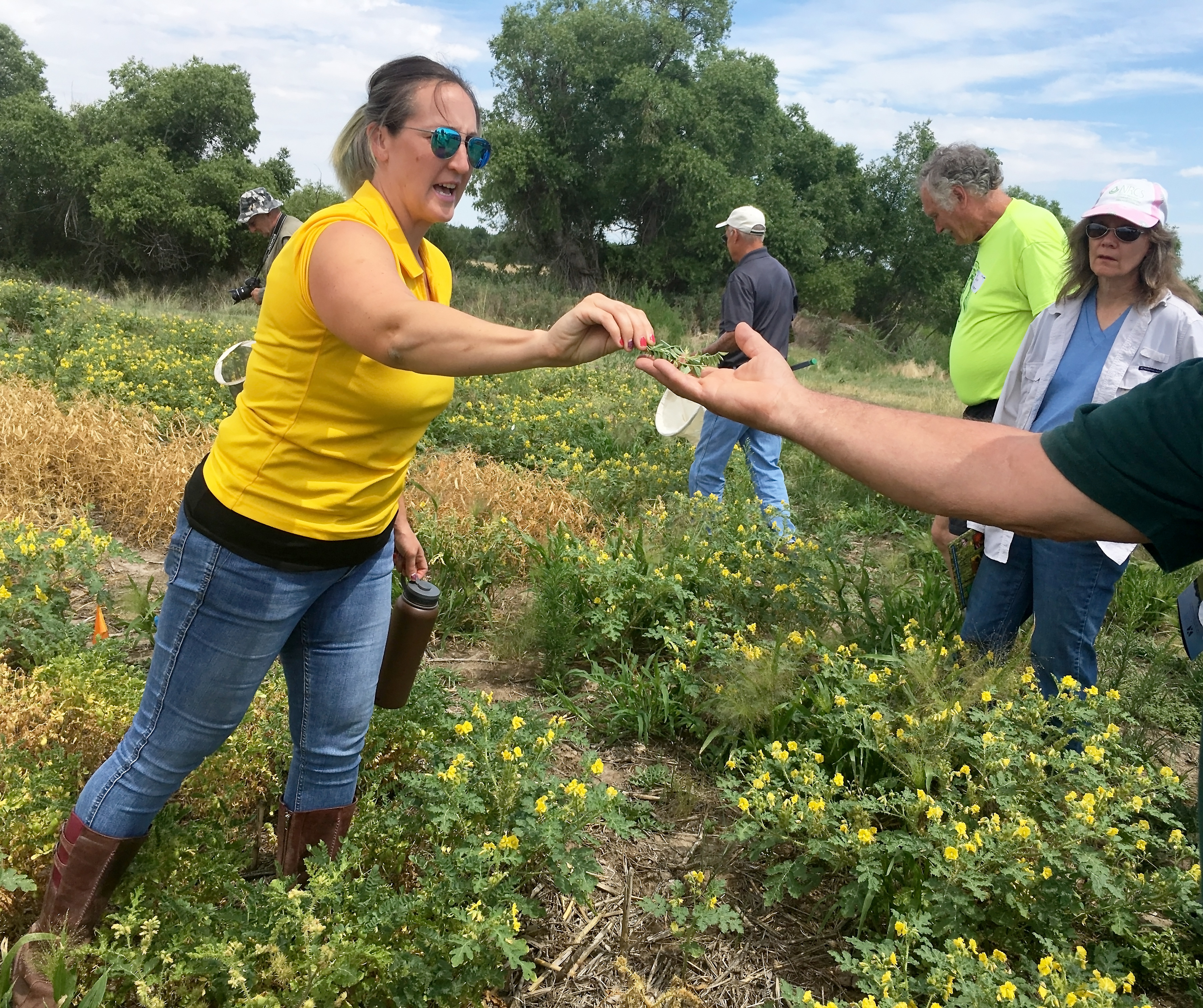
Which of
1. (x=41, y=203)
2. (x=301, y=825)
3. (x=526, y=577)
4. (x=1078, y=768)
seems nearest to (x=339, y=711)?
(x=301, y=825)

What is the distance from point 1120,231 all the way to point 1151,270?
17cm

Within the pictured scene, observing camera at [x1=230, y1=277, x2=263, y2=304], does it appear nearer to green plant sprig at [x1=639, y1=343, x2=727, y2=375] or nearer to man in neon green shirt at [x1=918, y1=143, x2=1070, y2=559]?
man in neon green shirt at [x1=918, y1=143, x2=1070, y2=559]

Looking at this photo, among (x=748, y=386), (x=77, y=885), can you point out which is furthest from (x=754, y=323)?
(x=77, y=885)

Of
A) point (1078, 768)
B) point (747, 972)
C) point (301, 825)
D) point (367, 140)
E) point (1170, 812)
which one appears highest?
point (367, 140)

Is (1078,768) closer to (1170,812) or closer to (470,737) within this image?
(1170,812)

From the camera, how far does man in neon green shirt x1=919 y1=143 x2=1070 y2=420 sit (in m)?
3.48

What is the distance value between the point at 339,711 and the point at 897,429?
1328 millimetres

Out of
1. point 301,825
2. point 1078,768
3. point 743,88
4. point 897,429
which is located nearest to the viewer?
point 897,429

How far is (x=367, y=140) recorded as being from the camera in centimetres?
197

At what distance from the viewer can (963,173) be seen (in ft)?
12.4

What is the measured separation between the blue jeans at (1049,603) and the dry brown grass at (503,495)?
2.10m

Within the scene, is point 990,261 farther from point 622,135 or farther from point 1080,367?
point 622,135

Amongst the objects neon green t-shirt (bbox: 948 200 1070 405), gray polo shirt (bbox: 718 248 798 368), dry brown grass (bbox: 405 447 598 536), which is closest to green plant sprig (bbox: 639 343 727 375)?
neon green t-shirt (bbox: 948 200 1070 405)

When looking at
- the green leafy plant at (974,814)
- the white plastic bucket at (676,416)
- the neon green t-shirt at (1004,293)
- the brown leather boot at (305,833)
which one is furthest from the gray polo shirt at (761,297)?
the brown leather boot at (305,833)
